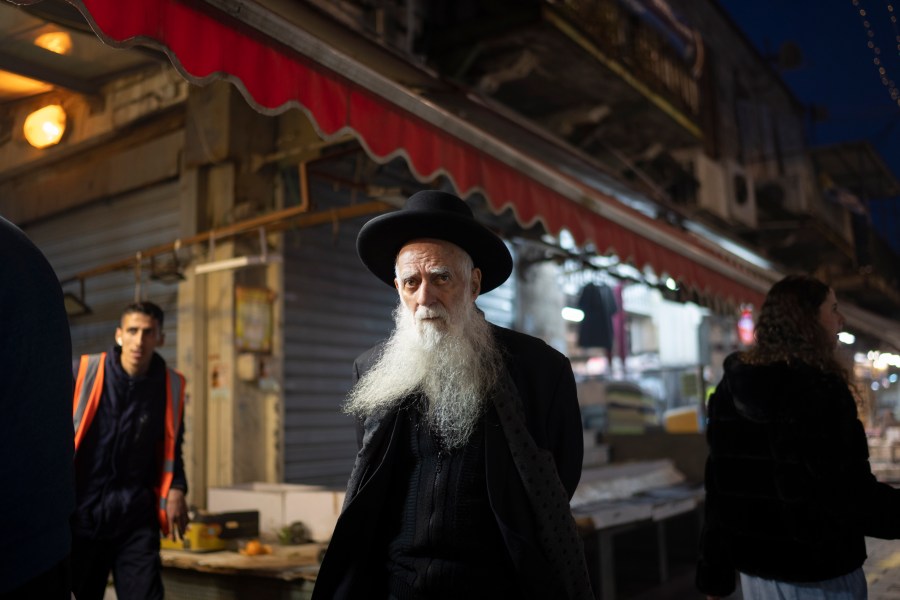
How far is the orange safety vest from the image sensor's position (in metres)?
4.59

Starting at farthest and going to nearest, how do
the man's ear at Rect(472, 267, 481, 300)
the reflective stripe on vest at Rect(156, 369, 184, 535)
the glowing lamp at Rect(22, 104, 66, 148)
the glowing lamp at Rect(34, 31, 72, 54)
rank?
the reflective stripe on vest at Rect(156, 369, 184, 535) → the glowing lamp at Rect(34, 31, 72, 54) → the glowing lamp at Rect(22, 104, 66, 148) → the man's ear at Rect(472, 267, 481, 300)

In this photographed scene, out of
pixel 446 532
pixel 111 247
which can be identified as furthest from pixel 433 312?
pixel 111 247

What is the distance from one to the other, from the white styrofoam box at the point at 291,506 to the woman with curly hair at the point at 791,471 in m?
3.15

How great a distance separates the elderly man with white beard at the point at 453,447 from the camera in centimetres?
246

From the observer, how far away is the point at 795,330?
3537 millimetres

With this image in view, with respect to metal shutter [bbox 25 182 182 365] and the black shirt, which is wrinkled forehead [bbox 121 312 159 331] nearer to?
the black shirt

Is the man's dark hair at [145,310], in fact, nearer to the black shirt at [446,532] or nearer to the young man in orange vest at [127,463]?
the young man in orange vest at [127,463]

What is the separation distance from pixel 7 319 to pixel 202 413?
6805mm

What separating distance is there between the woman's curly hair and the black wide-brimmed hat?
54.8 inches

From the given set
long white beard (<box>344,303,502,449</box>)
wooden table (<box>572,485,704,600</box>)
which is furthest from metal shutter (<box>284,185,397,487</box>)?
long white beard (<box>344,303,502,449</box>)

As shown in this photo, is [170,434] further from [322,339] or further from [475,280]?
[322,339]

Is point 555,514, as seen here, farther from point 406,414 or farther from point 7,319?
point 7,319

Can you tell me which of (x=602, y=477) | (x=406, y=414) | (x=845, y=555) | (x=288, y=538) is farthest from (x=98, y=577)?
(x=602, y=477)

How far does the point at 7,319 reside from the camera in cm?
164
